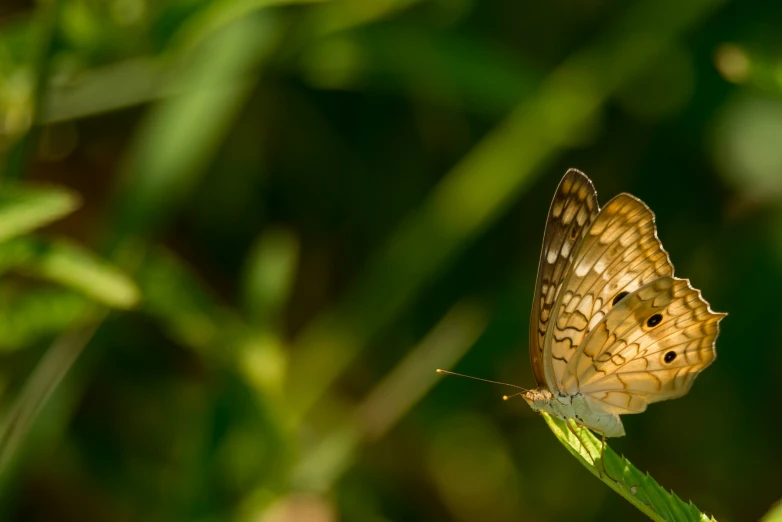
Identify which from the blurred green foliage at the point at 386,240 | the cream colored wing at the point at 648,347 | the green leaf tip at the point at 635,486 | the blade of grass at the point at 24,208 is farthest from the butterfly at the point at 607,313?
the blade of grass at the point at 24,208

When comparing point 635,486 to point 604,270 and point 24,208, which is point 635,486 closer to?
point 604,270

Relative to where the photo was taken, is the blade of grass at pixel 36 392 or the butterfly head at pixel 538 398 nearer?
the butterfly head at pixel 538 398

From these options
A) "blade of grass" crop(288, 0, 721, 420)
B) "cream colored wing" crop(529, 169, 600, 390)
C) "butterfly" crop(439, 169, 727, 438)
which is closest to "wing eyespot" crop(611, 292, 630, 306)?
"butterfly" crop(439, 169, 727, 438)

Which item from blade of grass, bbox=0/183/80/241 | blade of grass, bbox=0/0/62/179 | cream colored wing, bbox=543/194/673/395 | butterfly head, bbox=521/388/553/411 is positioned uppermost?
blade of grass, bbox=0/0/62/179

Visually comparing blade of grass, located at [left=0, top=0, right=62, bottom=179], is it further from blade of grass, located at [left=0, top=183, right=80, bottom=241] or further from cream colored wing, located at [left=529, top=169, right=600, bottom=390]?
cream colored wing, located at [left=529, top=169, right=600, bottom=390]

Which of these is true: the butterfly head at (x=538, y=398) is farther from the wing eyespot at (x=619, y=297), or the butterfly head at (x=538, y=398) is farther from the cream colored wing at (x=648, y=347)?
the wing eyespot at (x=619, y=297)

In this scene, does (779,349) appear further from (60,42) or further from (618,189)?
(60,42)

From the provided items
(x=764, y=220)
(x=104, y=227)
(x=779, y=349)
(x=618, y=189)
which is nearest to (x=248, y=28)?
(x=104, y=227)

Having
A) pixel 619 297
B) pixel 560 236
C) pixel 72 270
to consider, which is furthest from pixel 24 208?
pixel 619 297

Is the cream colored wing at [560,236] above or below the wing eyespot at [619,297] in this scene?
above
